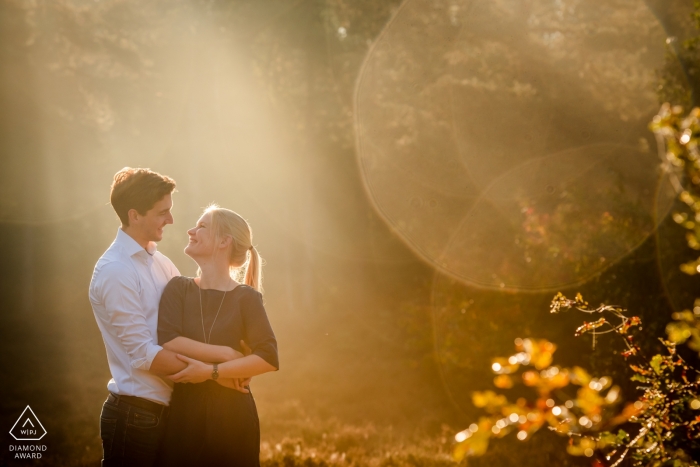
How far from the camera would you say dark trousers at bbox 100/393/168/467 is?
328 centimetres

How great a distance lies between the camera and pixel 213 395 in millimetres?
3445

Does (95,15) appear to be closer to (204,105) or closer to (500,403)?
(204,105)

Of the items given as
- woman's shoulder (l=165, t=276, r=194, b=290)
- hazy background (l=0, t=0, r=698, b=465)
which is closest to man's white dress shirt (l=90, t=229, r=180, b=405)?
woman's shoulder (l=165, t=276, r=194, b=290)

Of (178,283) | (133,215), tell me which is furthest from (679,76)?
(133,215)

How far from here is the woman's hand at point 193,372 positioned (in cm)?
330

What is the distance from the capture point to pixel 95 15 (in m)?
12.9

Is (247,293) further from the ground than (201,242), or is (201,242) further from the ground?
(201,242)

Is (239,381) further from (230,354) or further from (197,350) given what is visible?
(197,350)

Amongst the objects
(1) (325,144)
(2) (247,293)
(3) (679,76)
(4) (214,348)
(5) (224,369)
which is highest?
(1) (325,144)

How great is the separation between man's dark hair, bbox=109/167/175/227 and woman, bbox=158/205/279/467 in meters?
0.31

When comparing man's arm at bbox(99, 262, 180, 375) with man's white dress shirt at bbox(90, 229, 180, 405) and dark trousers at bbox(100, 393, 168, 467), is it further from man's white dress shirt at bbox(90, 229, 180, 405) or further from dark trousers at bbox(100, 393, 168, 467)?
dark trousers at bbox(100, 393, 168, 467)

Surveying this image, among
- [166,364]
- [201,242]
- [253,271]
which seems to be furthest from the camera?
[253,271]

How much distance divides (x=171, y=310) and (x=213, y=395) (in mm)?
553

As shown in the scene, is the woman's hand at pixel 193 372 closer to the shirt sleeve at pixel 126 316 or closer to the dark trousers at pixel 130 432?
the shirt sleeve at pixel 126 316
